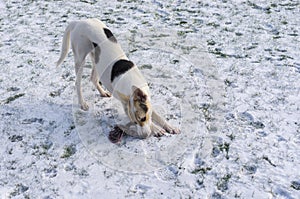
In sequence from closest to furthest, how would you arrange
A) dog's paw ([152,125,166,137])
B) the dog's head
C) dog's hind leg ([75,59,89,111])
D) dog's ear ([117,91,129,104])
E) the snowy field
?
the snowy field, the dog's head, dog's ear ([117,91,129,104]), dog's paw ([152,125,166,137]), dog's hind leg ([75,59,89,111])

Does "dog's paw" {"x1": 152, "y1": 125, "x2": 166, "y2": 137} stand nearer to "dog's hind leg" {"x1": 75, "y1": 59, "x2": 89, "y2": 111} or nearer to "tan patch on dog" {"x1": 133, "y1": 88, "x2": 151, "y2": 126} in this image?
"tan patch on dog" {"x1": 133, "y1": 88, "x2": 151, "y2": 126}

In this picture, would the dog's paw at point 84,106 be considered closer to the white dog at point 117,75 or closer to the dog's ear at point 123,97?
the white dog at point 117,75

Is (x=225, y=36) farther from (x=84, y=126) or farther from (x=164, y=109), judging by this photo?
(x=84, y=126)

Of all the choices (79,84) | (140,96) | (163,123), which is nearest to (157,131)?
(163,123)

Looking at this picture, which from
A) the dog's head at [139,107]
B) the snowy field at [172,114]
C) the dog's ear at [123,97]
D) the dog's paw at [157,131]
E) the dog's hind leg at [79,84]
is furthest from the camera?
the dog's hind leg at [79,84]

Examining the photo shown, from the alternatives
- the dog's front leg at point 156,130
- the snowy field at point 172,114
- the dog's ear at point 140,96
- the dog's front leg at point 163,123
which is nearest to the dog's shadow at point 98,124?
the snowy field at point 172,114

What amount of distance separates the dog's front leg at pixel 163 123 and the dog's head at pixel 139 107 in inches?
13.5

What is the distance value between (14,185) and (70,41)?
2.50 metres

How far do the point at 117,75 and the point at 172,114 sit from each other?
1.16 meters

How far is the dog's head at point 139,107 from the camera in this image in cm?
439

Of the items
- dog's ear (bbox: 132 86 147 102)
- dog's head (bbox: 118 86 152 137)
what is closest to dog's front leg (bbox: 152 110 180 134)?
dog's head (bbox: 118 86 152 137)

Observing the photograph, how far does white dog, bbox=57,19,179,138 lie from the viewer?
4469mm

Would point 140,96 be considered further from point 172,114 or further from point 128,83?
point 172,114

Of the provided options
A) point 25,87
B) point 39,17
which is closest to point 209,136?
point 25,87
